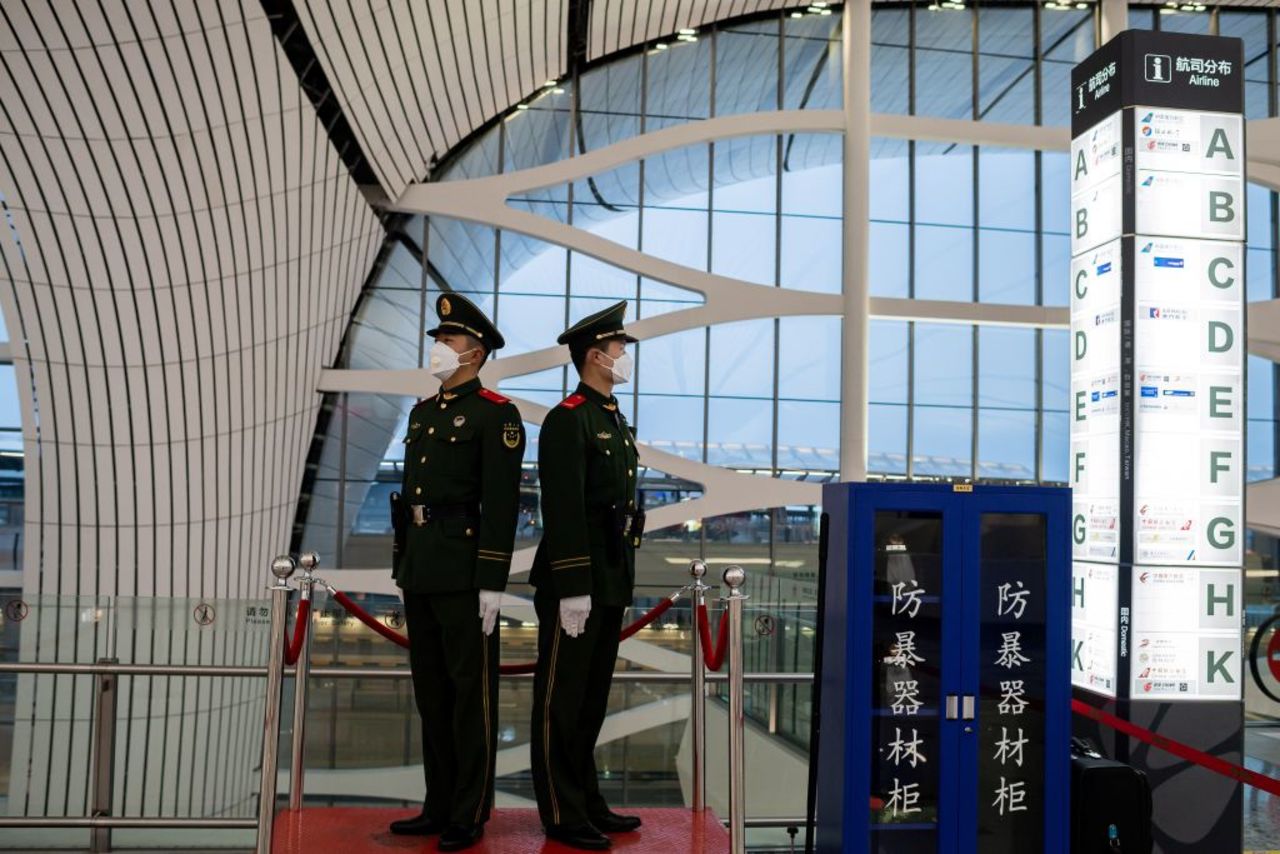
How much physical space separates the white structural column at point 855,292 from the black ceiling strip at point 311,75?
7.16 metres

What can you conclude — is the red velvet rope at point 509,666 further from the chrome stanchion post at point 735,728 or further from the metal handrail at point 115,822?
the metal handrail at point 115,822

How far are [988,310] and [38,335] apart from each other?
521 inches

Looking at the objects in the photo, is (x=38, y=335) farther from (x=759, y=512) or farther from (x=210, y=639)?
(x=759, y=512)

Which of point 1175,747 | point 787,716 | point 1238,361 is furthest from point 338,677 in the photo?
point 1238,361

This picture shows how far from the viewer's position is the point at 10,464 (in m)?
17.6

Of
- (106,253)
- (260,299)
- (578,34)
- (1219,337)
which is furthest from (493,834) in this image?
(578,34)

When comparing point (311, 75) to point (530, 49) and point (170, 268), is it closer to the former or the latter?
point (170, 268)

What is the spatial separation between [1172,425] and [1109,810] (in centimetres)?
299

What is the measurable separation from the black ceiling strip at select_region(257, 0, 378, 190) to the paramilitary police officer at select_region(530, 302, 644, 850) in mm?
8008

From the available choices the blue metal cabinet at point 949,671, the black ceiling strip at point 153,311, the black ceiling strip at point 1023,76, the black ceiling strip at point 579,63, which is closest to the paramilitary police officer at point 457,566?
the blue metal cabinet at point 949,671

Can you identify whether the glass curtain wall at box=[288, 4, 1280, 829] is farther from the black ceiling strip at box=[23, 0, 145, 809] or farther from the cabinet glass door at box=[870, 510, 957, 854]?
the cabinet glass door at box=[870, 510, 957, 854]

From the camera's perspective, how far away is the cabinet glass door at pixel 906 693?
4.57 metres

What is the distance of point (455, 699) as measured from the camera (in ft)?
14.8

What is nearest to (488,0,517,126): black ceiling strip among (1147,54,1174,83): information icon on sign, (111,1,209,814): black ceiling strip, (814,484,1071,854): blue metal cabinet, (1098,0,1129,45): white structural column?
(111,1,209,814): black ceiling strip
